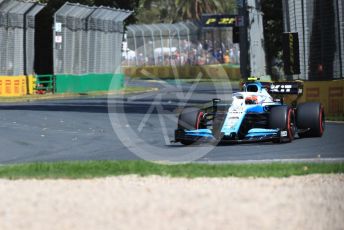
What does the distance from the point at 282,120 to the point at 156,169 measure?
5.06 metres

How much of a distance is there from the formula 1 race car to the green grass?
12.1 feet

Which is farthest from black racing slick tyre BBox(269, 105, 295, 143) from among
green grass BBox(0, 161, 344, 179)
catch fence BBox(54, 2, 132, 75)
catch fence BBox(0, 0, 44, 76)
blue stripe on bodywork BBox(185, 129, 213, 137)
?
catch fence BBox(54, 2, 132, 75)

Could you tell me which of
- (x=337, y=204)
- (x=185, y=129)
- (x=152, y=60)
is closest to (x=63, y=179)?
(x=337, y=204)

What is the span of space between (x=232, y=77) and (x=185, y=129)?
54.6 meters

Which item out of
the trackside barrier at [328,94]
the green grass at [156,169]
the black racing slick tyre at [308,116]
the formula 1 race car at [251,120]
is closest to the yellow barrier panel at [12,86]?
the trackside barrier at [328,94]

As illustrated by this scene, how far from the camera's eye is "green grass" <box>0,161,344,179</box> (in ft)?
42.2

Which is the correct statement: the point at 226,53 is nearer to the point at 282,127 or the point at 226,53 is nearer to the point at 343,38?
the point at 343,38

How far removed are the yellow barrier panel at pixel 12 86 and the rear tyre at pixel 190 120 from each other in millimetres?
23826

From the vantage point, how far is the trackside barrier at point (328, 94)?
2606cm

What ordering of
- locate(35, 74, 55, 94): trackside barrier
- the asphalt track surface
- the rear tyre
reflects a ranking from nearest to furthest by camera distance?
1. the asphalt track surface
2. the rear tyre
3. locate(35, 74, 55, 94): trackside barrier

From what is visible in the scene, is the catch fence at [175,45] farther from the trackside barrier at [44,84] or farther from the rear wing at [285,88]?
the rear wing at [285,88]

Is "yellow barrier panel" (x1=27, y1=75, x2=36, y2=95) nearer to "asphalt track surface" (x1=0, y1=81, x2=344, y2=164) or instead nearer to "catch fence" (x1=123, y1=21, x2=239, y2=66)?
"asphalt track surface" (x1=0, y1=81, x2=344, y2=164)

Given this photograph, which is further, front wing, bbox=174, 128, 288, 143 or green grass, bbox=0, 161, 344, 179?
front wing, bbox=174, 128, 288, 143

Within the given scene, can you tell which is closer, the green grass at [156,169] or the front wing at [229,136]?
the green grass at [156,169]
